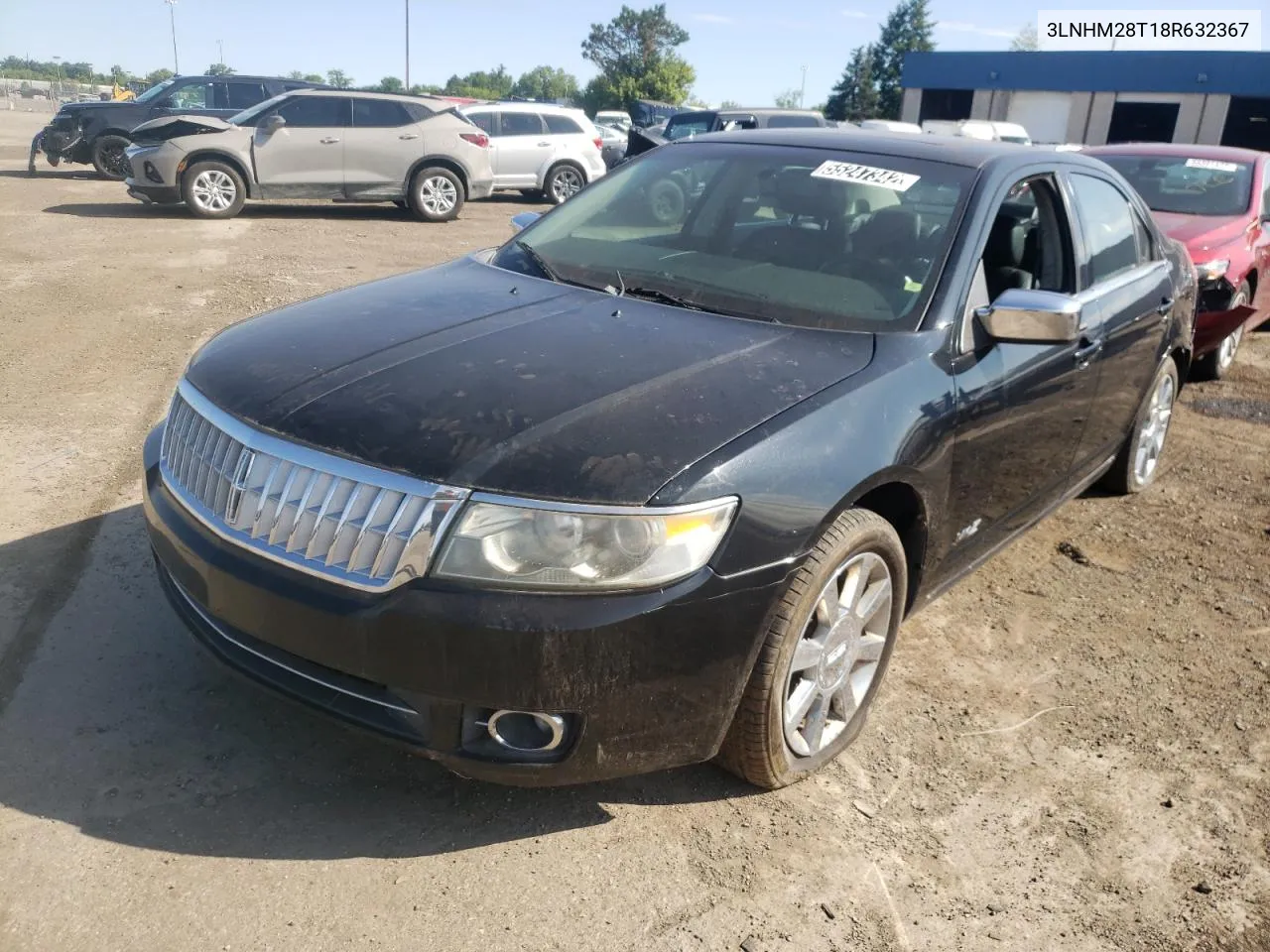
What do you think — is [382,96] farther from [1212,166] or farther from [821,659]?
[821,659]

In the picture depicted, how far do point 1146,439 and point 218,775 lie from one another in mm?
4433

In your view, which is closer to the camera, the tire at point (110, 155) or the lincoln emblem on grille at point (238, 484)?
the lincoln emblem on grille at point (238, 484)

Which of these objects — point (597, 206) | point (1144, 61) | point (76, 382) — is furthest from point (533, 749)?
point (1144, 61)

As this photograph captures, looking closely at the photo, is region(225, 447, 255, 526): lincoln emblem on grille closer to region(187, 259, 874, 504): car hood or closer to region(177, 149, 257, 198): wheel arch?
region(187, 259, 874, 504): car hood

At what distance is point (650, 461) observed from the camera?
2.34 meters

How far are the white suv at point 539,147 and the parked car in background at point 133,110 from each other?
3.22 metres

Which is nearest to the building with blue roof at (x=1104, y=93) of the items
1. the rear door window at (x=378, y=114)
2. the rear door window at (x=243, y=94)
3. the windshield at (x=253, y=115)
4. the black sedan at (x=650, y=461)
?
the rear door window at (x=243, y=94)

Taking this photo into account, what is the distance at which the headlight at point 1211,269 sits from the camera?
7059mm

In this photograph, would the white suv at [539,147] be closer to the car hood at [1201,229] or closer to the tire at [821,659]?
the car hood at [1201,229]

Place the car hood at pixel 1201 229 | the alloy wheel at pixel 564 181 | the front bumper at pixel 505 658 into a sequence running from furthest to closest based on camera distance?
the alloy wheel at pixel 564 181
the car hood at pixel 1201 229
the front bumper at pixel 505 658

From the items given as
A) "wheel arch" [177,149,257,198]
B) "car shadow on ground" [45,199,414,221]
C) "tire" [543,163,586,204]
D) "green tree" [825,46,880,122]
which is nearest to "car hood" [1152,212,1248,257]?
"car shadow on ground" [45,199,414,221]

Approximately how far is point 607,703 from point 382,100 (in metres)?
13.5

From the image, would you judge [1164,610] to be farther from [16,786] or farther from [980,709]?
[16,786]

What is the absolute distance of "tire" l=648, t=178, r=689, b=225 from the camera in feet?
12.7
